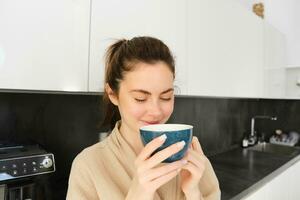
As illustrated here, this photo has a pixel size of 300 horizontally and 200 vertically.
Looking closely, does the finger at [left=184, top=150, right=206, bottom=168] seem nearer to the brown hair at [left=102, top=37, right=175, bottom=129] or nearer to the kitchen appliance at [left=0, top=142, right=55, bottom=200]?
the brown hair at [left=102, top=37, right=175, bottom=129]

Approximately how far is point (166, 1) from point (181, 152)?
82 cm

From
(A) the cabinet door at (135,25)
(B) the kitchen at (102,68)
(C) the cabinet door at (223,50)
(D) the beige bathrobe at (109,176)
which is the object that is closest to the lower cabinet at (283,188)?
(B) the kitchen at (102,68)

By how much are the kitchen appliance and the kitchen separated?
0.10m

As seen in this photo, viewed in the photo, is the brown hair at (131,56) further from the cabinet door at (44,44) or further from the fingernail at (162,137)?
the fingernail at (162,137)

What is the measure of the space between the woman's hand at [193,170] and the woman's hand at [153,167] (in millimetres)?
46

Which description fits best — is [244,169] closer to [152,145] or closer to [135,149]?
[135,149]

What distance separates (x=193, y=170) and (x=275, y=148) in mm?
2356

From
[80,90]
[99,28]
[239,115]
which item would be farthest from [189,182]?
[239,115]

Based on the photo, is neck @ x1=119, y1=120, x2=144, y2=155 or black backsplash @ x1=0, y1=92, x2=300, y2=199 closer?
neck @ x1=119, y1=120, x2=144, y2=155

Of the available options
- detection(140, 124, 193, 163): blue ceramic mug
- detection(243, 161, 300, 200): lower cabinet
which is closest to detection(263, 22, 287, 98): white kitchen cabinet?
detection(243, 161, 300, 200): lower cabinet

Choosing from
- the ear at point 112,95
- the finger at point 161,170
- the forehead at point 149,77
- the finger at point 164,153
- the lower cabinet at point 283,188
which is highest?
the forehead at point 149,77

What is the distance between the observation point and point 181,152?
1.62 ft

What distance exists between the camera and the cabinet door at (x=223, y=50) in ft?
4.20

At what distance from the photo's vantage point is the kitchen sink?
237 cm
